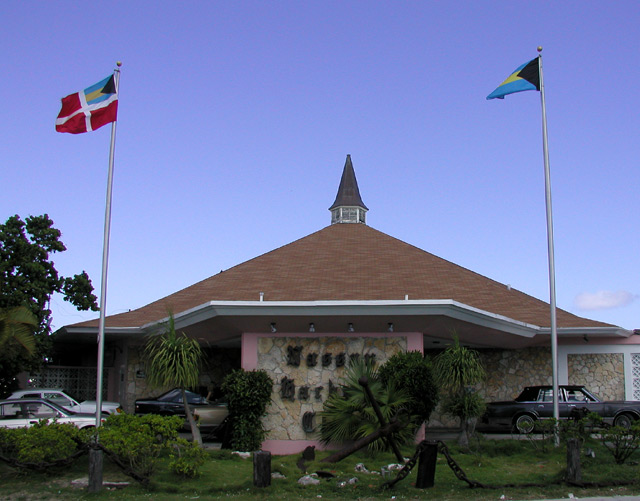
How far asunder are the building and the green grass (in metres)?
3.02

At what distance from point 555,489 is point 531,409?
29.0 ft

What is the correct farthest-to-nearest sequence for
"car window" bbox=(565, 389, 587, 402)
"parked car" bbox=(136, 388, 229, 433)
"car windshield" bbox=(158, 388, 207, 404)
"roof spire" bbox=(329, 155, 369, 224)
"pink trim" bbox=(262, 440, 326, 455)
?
"roof spire" bbox=(329, 155, 369, 224), "car windshield" bbox=(158, 388, 207, 404), "car window" bbox=(565, 389, 587, 402), "parked car" bbox=(136, 388, 229, 433), "pink trim" bbox=(262, 440, 326, 455)

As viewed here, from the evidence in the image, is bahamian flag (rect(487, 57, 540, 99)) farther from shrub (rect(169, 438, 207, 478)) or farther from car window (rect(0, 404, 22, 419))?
car window (rect(0, 404, 22, 419))

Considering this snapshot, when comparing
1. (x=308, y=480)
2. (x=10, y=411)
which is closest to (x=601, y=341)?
(x=308, y=480)

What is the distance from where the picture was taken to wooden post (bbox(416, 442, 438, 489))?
11805mm

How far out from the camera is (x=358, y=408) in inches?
664

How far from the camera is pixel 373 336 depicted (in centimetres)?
1825

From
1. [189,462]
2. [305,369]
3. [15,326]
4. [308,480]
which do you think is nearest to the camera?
[308,480]

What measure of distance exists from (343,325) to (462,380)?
3.10m

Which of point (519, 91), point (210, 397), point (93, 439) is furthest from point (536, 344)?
point (93, 439)

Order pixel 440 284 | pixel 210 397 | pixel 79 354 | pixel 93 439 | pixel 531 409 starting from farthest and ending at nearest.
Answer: pixel 79 354, pixel 440 284, pixel 210 397, pixel 531 409, pixel 93 439

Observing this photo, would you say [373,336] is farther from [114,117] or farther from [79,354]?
[79,354]

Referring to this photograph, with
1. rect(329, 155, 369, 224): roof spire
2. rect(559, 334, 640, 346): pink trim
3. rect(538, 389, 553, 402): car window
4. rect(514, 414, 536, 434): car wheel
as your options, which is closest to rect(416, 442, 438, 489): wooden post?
rect(514, 414, 536, 434): car wheel

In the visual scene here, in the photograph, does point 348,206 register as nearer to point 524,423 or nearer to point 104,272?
→ point 524,423
